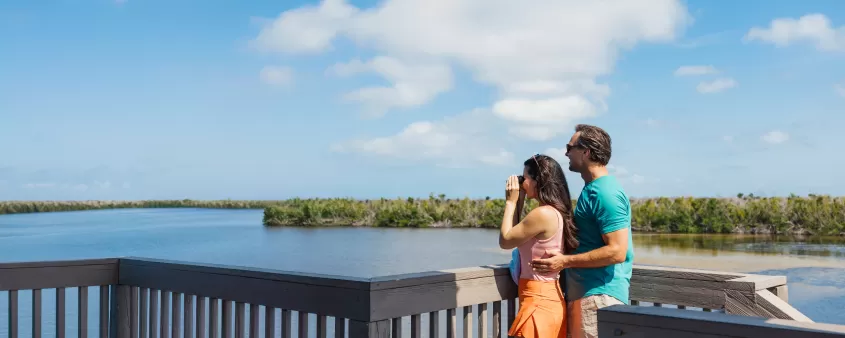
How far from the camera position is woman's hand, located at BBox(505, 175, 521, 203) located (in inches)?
103

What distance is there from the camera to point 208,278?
2.94 meters

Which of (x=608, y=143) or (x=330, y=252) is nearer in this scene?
(x=608, y=143)

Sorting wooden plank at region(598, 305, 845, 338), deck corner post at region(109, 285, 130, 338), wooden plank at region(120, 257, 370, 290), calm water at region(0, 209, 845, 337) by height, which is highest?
wooden plank at region(598, 305, 845, 338)

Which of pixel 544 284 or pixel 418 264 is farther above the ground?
pixel 544 284

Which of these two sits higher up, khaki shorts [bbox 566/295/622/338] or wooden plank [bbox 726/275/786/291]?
wooden plank [bbox 726/275/786/291]

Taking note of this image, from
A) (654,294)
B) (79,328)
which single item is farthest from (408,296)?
(79,328)

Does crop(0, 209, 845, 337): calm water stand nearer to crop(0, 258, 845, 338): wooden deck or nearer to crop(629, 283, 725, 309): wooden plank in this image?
crop(0, 258, 845, 338): wooden deck

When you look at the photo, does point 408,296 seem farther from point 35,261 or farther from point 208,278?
point 35,261

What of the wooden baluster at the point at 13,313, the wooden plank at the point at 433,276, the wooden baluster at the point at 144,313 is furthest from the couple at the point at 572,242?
the wooden baluster at the point at 13,313

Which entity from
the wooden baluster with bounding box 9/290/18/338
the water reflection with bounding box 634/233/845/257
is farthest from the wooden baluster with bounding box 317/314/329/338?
the water reflection with bounding box 634/233/845/257

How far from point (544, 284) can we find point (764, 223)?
13.4 meters

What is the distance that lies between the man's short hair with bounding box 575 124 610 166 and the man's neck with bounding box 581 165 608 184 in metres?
0.02

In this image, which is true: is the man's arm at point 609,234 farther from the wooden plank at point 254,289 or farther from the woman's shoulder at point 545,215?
the wooden plank at point 254,289

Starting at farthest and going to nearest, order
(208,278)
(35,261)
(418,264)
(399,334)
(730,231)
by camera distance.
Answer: (730,231) → (418,264) → (35,261) → (208,278) → (399,334)
